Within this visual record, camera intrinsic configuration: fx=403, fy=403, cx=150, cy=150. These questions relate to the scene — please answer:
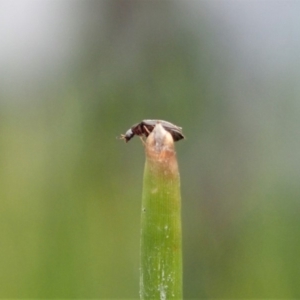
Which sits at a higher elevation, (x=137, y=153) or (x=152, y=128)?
(x=137, y=153)

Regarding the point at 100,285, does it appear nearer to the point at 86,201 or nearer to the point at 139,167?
the point at 86,201

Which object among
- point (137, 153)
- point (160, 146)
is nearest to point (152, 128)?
point (160, 146)

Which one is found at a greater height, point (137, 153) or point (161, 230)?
point (137, 153)

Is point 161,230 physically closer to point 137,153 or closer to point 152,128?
point 152,128

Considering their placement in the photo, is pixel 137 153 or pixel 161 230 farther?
pixel 137 153

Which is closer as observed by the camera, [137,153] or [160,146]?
[160,146]

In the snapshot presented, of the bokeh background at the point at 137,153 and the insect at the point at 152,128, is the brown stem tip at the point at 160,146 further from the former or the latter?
the bokeh background at the point at 137,153
